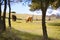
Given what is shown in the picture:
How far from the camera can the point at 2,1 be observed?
1628 cm

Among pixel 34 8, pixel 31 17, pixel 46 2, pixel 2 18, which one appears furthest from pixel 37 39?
pixel 31 17

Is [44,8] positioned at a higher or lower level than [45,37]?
higher

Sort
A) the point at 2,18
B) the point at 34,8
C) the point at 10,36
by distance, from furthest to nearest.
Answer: the point at 34,8, the point at 2,18, the point at 10,36

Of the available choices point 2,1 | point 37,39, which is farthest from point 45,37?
point 2,1

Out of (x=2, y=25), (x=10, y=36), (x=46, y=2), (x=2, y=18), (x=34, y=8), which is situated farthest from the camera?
(x=34, y=8)

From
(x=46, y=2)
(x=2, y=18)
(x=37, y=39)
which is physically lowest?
(x=37, y=39)

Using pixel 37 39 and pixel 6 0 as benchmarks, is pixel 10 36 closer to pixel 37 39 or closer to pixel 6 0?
pixel 37 39

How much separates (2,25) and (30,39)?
109 inches

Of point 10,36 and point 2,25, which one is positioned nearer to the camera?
point 10,36

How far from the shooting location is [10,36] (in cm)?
1462

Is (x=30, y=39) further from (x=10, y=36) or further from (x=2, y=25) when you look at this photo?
(x=2, y=25)

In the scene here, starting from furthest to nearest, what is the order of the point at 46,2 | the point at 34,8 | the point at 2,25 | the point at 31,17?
the point at 31,17 < the point at 34,8 < the point at 2,25 < the point at 46,2

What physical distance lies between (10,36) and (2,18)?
3.18 m

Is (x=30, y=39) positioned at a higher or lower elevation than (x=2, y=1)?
lower
